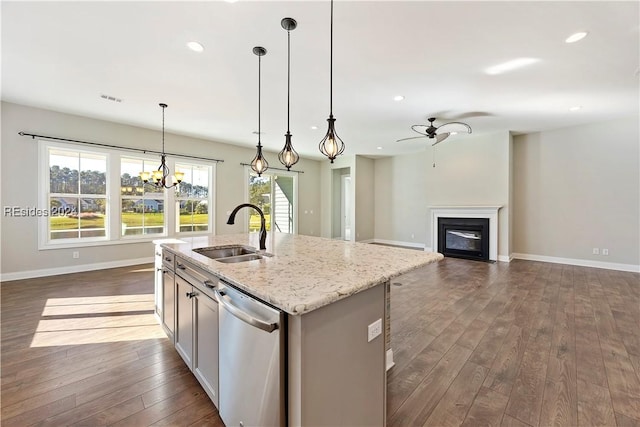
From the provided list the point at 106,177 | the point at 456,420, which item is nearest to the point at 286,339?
the point at 456,420

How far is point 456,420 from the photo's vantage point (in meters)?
1.61

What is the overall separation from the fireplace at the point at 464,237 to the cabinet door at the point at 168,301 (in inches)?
248

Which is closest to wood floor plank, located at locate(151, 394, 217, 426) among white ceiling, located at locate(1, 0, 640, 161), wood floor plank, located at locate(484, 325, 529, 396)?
wood floor plank, located at locate(484, 325, 529, 396)

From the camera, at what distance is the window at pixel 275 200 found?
7797 millimetres

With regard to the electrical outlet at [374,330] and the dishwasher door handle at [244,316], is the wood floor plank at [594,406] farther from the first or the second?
the dishwasher door handle at [244,316]

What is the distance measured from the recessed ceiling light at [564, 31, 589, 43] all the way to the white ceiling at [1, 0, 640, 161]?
0.06 m

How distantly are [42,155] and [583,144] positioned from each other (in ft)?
33.5

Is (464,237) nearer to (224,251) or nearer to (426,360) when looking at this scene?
(426,360)

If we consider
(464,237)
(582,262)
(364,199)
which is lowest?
(582,262)

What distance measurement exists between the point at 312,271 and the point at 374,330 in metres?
0.44

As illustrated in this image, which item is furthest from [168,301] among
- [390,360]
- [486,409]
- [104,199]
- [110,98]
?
[104,199]

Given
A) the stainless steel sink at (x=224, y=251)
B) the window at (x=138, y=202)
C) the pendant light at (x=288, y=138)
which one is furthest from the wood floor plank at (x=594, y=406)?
the window at (x=138, y=202)

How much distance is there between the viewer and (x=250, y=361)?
124 cm

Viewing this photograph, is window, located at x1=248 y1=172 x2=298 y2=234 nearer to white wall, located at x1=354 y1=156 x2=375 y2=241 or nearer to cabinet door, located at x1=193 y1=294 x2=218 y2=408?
white wall, located at x1=354 y1=156 x2=375 y2=241
